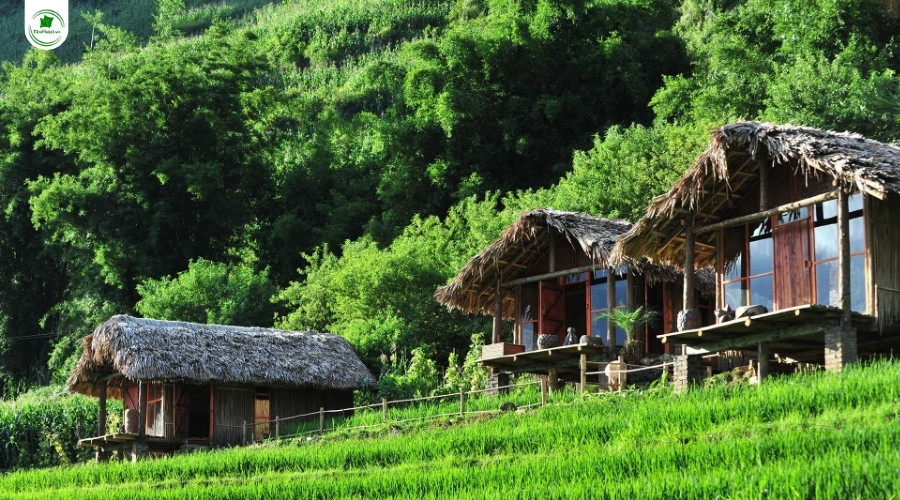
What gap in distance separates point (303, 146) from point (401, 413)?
83.0ft

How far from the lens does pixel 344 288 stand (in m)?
36.7

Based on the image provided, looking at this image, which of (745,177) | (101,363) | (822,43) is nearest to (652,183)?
(822,43)

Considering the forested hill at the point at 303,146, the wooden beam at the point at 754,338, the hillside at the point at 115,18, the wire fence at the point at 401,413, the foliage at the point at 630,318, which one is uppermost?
the hillside at the point at 115,18

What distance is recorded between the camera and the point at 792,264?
22812 millimetres

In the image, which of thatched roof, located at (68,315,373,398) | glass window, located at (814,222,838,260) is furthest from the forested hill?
glass window, located at (814,222,838,260)

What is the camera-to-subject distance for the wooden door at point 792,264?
2252cm

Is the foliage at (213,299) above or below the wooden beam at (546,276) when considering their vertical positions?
above

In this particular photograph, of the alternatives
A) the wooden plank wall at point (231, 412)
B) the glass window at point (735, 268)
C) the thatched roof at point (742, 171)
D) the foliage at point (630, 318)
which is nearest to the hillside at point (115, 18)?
the wooden plank wall at point (231, 412)

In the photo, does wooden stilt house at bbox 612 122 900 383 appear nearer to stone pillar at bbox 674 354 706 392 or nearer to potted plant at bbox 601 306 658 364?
stone pillar at bbox 674 354 706 392

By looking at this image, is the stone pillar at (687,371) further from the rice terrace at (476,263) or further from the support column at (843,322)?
the support column at (843,322)

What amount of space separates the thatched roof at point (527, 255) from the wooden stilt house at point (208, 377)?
14.2 ft

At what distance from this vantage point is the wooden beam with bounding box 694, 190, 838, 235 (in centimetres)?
2225

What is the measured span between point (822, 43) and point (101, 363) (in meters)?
21.9

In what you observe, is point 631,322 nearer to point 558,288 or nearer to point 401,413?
point 558,288
